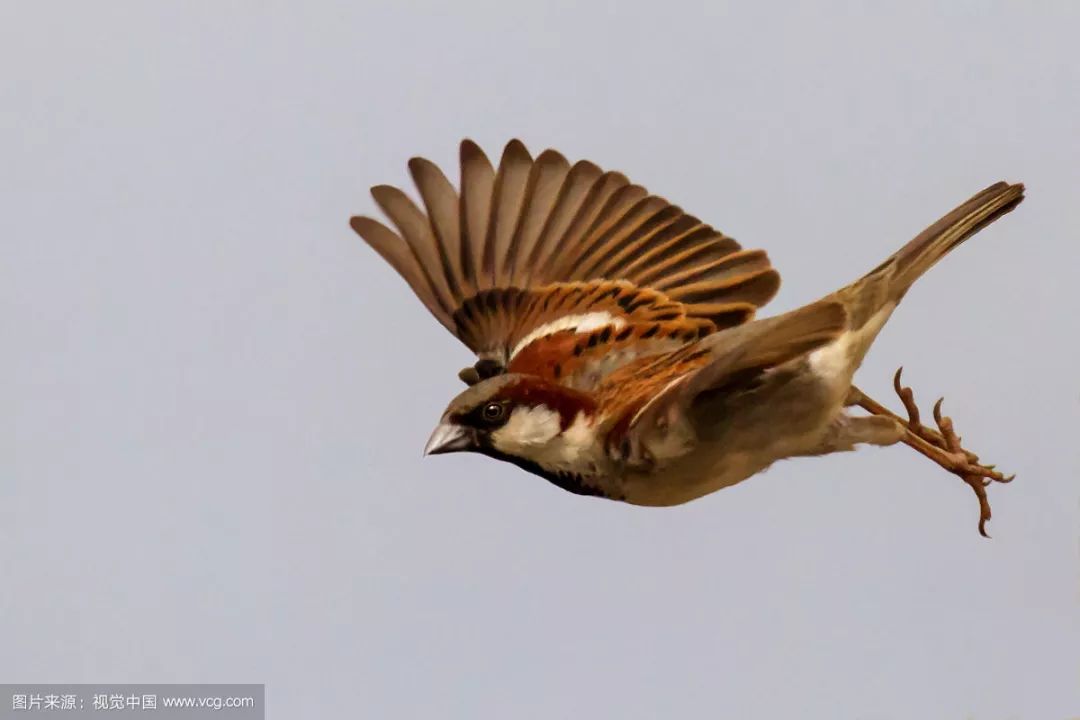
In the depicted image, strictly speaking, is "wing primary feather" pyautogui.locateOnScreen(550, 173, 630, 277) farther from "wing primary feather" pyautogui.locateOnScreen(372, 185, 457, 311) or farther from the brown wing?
"wing primary feather" pyautogui.locateOnScreen(372, 185, 457, 311)

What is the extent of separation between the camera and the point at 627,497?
157 inches

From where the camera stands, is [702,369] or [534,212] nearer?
[702,369]

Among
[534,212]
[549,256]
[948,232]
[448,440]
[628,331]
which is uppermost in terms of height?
[534,212]

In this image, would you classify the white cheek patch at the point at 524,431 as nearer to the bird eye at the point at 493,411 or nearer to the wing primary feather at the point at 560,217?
the bird eye at the point at 493,411

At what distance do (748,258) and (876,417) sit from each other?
629 millimetres

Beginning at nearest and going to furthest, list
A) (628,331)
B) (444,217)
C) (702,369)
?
1. (702,369)
2. (628,331)
3. (444,217)

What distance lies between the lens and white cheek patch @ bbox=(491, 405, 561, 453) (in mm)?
3979

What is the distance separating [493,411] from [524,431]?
0.08m

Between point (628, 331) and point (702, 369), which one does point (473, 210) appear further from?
point (702, 369)

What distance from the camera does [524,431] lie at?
3.98m

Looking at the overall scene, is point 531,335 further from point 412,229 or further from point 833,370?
point 833,370

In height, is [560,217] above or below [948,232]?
above

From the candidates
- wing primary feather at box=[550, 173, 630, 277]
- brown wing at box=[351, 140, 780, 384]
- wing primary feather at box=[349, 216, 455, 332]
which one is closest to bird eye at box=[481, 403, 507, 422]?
brown wing at box=[351, 140, 780, 384]

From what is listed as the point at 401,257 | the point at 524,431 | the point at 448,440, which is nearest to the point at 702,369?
the point at 524,431
